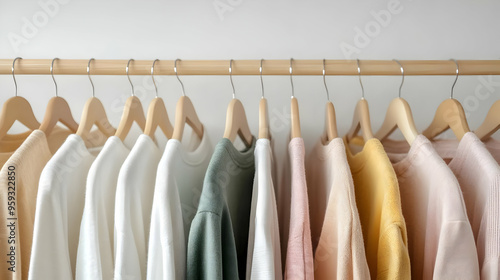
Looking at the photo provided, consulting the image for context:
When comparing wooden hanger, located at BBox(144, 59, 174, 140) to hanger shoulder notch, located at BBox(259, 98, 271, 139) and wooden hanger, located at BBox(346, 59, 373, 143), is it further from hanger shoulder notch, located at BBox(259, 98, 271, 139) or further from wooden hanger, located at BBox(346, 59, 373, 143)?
wooden hanger, located at BBox(346, 59, 373, 143)

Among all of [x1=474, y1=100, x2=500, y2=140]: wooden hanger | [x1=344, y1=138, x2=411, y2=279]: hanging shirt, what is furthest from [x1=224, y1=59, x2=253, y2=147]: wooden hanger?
[x1=474, y1=100, x2=500, y2=140]: wooden hanger

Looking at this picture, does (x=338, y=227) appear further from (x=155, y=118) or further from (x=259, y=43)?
(x=259, y=43)

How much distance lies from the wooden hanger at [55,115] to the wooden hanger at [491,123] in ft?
2.74

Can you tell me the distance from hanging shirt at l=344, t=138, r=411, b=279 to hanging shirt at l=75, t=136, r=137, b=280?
43 cm

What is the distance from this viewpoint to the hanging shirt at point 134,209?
2.37 ft

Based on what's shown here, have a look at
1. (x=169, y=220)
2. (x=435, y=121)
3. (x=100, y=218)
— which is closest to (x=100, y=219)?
(x=100, y=218)

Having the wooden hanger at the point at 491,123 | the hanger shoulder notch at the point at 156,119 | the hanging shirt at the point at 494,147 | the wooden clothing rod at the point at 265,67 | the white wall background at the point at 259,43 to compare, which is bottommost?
the hanging shirt at the point at 494,147

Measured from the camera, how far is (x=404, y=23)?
124 centimetres

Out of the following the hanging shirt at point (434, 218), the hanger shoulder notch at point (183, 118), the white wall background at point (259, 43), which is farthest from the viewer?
the white wall background at point (259, 43)

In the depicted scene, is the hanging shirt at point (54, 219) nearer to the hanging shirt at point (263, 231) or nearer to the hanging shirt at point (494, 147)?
the hanging shirt at point (263, 231)

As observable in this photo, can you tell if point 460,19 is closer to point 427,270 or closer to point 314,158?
point 314,158

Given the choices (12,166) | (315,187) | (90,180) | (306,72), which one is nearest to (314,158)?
(315,187)

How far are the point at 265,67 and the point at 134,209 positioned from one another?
0.39m

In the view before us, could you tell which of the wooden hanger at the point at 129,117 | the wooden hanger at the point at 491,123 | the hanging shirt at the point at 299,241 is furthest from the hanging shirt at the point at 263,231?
the wooden hanger at the point at 491,123
